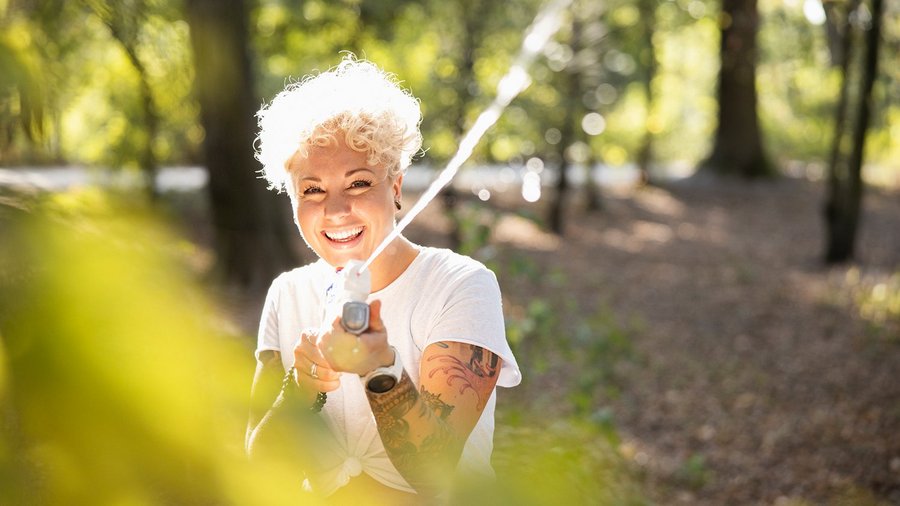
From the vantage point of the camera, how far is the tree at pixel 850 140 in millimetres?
10125

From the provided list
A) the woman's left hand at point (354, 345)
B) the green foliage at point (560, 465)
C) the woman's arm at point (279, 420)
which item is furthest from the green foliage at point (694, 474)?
the woman's arm at point (279, 420)

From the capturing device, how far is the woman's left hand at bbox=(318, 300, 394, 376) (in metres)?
1.42

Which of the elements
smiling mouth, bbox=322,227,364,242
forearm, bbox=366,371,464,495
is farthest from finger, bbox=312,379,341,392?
smiling mouth, bbox=322,227,364,242

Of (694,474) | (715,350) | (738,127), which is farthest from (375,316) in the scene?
(738,127)

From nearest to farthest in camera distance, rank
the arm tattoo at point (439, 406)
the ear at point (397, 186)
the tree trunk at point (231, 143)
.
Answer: the arm tattoo at point (439, 406), the ear at point (397, 186), the tree trunk at point (231, 143)

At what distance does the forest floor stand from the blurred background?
0.04m

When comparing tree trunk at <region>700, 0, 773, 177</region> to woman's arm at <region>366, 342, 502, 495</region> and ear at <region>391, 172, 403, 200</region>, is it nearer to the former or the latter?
ear at <region>391, 172, 403, 200</region>

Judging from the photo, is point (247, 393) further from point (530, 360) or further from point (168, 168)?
point (168, 168)

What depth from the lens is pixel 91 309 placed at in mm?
→ 699

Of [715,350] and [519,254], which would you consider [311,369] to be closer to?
[715,350]

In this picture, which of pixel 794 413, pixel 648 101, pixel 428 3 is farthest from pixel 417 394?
pixel 648 101

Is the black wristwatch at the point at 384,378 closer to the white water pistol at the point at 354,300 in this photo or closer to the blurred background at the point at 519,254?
the white water pistol at the point at 354,300

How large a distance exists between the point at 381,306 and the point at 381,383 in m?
0.26

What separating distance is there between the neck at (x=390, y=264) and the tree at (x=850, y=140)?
9001 millimetres
